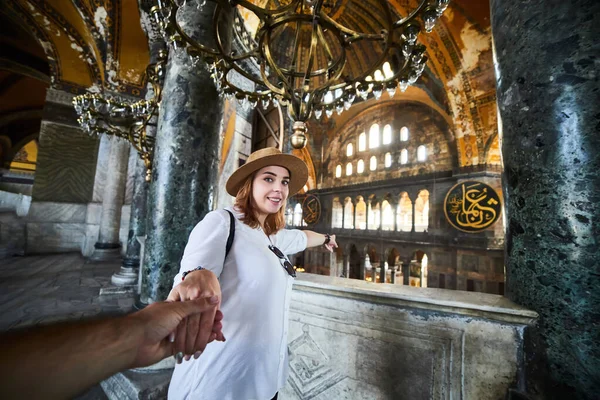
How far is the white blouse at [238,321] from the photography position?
91cm

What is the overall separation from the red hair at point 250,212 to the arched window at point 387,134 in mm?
14025

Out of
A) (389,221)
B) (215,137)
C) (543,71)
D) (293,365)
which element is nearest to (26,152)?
(215,137)

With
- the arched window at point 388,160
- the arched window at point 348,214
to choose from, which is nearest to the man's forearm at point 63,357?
the arched window at point 388,160

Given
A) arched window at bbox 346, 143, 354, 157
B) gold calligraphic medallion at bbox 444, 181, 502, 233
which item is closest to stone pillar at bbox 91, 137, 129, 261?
gold calligraphic medallion at bbox 444, 181, 502, 233

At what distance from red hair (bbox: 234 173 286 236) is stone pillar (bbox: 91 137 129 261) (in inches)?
267

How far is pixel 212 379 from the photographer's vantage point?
2.98 ft

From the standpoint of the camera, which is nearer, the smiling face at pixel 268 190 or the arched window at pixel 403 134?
the smiling face at pixel 268 190

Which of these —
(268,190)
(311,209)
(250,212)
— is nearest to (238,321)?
(250,212)

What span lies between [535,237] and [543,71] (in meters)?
0.77

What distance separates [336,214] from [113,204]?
12875mm

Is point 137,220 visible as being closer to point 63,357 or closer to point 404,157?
point 63,357

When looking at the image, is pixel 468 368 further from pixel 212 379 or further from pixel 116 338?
pixel 116 338

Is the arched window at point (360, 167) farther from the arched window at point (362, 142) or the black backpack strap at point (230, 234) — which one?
the black backpack strap at point (230, 234)

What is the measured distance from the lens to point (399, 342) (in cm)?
134
